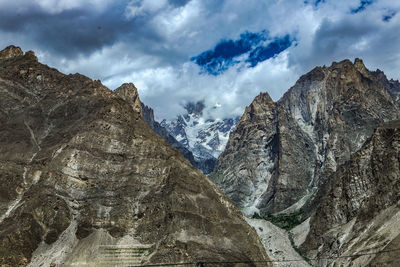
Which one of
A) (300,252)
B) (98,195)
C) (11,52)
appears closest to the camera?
(98,195)

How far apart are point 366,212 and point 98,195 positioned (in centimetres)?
8025

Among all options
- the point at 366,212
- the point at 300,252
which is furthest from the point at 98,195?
the point at 366,212

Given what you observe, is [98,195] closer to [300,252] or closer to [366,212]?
[300,252]

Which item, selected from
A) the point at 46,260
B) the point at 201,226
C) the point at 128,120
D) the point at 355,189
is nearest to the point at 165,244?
the point at 201,226

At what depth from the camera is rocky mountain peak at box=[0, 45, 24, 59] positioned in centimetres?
17362

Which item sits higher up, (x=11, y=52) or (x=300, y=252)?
(x=11, y=52)

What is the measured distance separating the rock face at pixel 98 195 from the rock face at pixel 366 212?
26.6 m

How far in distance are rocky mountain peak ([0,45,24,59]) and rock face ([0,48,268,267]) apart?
34360 millimetres

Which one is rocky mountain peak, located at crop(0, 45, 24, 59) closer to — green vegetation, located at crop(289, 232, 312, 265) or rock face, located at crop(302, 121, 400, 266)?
green vegetation, located at crop(289, 232, 312, 265)

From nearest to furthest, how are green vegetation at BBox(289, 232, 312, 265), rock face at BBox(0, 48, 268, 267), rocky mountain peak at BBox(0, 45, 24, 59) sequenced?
1. rock face at BBox(0, 48, 268, 267)
2. green vegetation at BBox(289, 232, 312, 265)
3. rocky mountain peak at BBox(0, 45, 24, 59)

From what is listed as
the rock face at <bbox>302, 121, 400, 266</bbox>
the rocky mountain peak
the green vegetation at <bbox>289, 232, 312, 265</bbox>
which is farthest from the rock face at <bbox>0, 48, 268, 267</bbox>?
the rocky mountain peak

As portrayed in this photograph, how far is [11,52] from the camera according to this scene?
17562cm

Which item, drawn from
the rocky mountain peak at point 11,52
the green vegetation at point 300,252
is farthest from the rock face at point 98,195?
the rocky mountain peak at point 11,52

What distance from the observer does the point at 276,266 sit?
4518 inches
